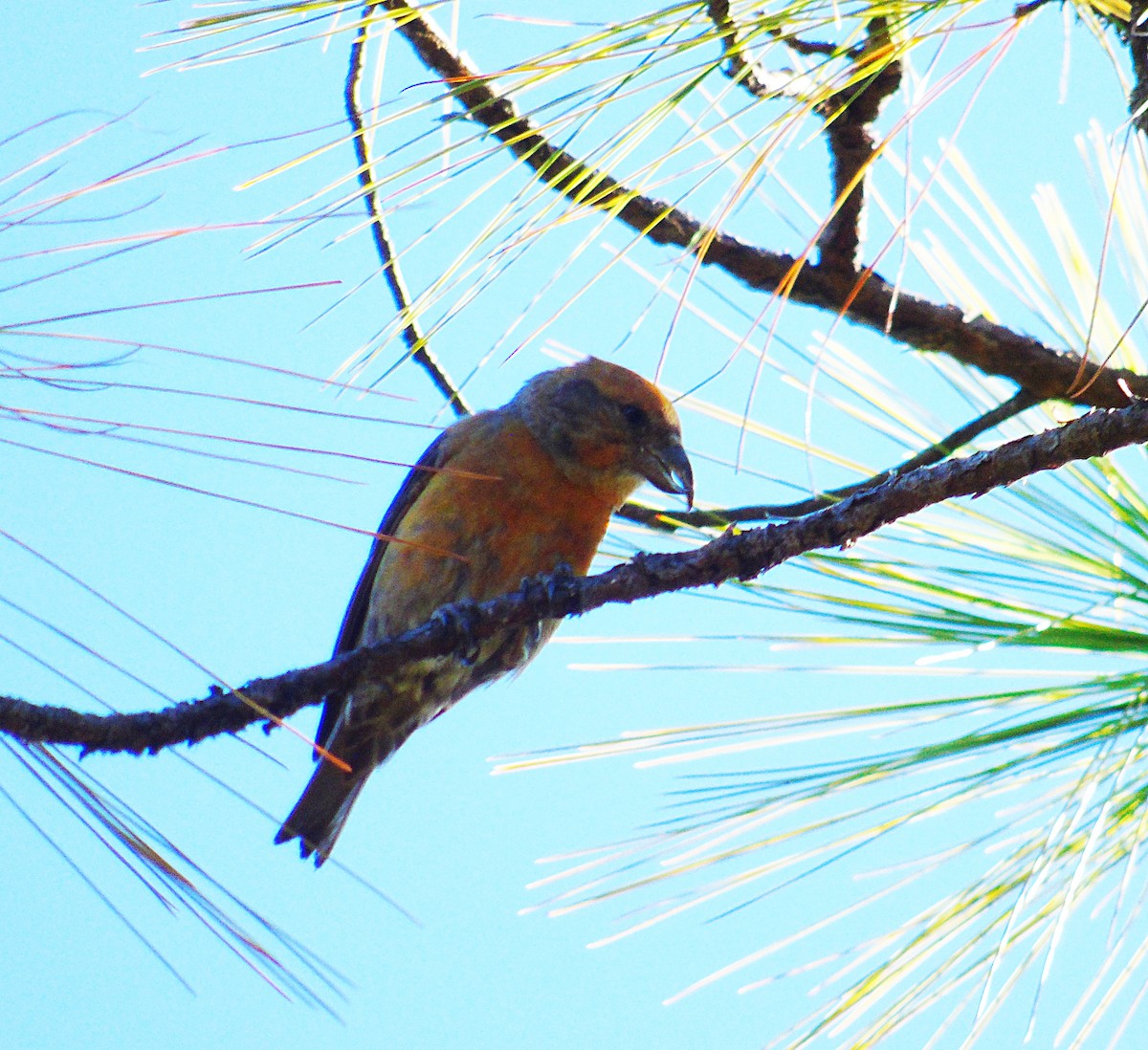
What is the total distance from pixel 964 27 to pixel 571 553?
1826 millimetres

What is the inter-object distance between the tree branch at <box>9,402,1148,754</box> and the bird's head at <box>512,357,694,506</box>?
1028mm

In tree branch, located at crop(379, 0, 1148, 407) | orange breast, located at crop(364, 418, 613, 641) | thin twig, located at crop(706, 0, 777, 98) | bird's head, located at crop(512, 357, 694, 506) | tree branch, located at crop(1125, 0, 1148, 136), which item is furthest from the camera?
bird's head, located at crop(512, 357, 694, 506)

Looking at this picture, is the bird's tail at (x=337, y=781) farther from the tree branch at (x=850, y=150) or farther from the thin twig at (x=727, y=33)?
the thin twig at (x=727, y=33)

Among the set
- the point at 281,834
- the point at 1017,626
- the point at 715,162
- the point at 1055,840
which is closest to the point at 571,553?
the point at 281,834

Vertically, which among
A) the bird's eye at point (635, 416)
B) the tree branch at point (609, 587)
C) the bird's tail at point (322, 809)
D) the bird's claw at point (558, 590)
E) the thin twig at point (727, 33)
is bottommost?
the tree branch at point (609, 587)

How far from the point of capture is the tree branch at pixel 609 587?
167 cm

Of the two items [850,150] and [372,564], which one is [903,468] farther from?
[372,564]

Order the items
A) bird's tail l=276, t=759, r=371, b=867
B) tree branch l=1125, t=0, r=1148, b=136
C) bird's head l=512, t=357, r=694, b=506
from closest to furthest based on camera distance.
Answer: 1. tree branch l=1125, t=0, r=1148, b=136
2. bird's head l=512, t=357, r=694, b=506
3. bird's tail l=276, t=759, r=371, b=867

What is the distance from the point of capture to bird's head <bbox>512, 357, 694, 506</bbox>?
10.8 ft

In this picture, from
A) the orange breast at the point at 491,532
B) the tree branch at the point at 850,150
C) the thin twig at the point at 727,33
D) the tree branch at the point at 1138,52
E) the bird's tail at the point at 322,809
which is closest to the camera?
the thin twig at the point at 727,33

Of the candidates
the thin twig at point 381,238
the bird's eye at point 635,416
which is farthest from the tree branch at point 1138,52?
the bird's eye at point 635,416

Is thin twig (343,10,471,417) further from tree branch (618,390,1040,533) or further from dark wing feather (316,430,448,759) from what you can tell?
dark wing feather (316,430,448,759)

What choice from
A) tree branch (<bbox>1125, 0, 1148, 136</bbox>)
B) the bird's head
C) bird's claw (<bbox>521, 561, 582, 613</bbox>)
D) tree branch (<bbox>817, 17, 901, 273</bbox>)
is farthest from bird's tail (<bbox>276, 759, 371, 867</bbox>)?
tree branch (<bbox>1125, 0, 1148, 136</bbox>)

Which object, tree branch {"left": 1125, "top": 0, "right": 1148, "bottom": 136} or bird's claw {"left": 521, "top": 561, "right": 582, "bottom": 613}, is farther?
bird's claw {"left": 521, "top": 561, "right": 582, "bottom": 613}
